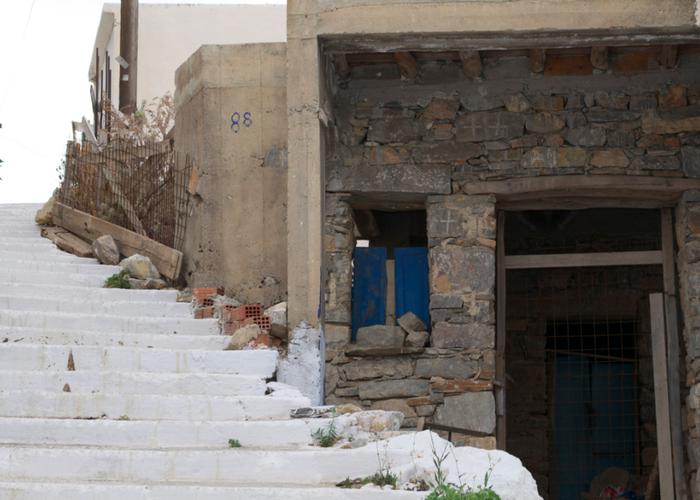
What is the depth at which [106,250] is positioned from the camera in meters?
9.25

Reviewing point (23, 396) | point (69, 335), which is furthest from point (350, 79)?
point (23, 396)

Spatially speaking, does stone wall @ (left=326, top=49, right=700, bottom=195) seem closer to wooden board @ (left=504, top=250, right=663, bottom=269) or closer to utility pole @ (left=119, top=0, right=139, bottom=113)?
wooden board @ (left=504, top=250, right=663, bottom=269)

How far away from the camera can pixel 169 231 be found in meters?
9.65

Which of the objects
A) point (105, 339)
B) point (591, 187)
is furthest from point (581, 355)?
point (105, 339)

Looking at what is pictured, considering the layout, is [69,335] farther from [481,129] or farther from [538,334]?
[538,334]

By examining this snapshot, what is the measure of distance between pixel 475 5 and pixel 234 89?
212 centimetres

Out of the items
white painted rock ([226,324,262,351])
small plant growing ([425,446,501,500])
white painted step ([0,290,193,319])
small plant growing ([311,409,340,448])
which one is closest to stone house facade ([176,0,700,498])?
white painted rock ([226,324,262,351])

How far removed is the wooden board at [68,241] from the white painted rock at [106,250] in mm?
165

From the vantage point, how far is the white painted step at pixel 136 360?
7.20m

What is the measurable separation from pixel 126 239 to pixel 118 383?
2.80m

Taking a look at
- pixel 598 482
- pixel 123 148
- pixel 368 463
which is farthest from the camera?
pixel 598 482

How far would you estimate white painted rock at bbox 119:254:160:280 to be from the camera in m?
8.94

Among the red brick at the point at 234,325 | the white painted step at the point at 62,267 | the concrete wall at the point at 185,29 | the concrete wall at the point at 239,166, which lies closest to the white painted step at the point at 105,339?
the red brick at the point at 234,325

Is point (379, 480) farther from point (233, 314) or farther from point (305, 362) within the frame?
point (233, 314)
